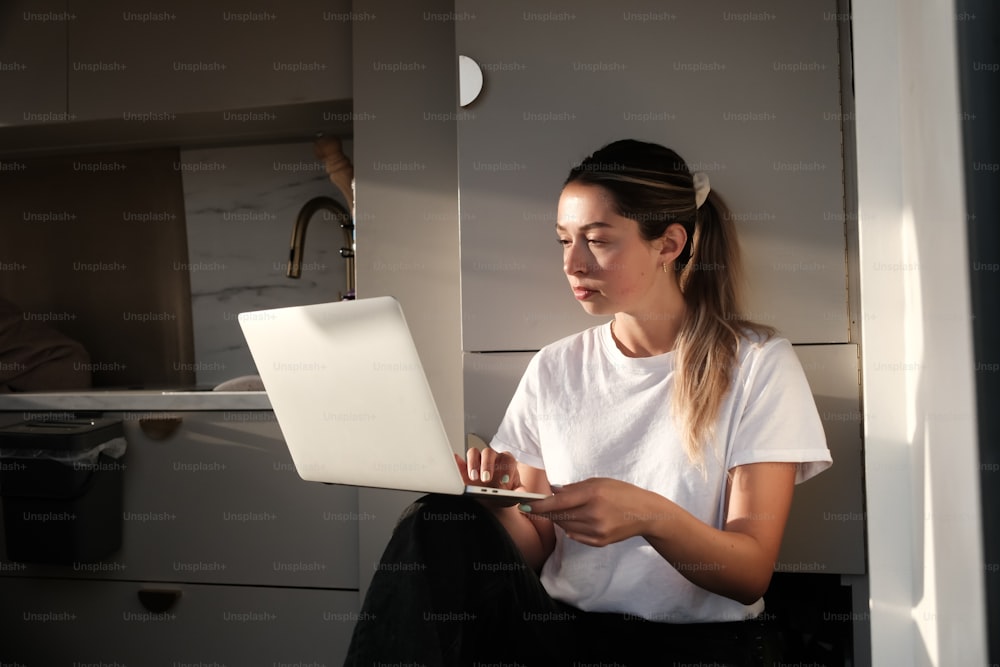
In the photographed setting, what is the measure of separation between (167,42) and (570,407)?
4.62ft

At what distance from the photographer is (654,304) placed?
140cm

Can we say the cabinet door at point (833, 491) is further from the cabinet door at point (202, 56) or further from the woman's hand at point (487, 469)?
the cabinet door at point (202, 56)

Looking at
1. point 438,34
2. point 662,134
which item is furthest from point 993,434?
point 438,34

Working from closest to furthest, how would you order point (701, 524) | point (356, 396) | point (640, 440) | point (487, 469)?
1. point (356, 396)
2. point (701, 524)
3. point (487, 469)
4. point (640, 440)

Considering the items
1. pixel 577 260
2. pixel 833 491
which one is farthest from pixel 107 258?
pixel 833 491

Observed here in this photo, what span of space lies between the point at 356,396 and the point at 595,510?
0.32 metres

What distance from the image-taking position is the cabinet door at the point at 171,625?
179 centimetres

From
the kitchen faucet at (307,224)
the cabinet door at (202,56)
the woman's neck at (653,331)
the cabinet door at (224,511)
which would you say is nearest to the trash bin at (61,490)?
the cabinet door at (224,511)

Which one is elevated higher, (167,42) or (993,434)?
(167,42)

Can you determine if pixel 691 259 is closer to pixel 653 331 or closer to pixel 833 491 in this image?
pixel 653 331

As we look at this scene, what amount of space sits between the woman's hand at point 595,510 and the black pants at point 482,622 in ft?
0.42

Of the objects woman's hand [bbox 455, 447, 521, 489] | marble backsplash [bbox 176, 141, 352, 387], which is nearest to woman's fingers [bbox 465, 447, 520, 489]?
woman's hand [bbox 455, 447, 521, 489]

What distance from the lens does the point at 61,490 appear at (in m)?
1.74

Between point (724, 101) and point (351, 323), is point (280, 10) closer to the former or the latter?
point (724, 101)
